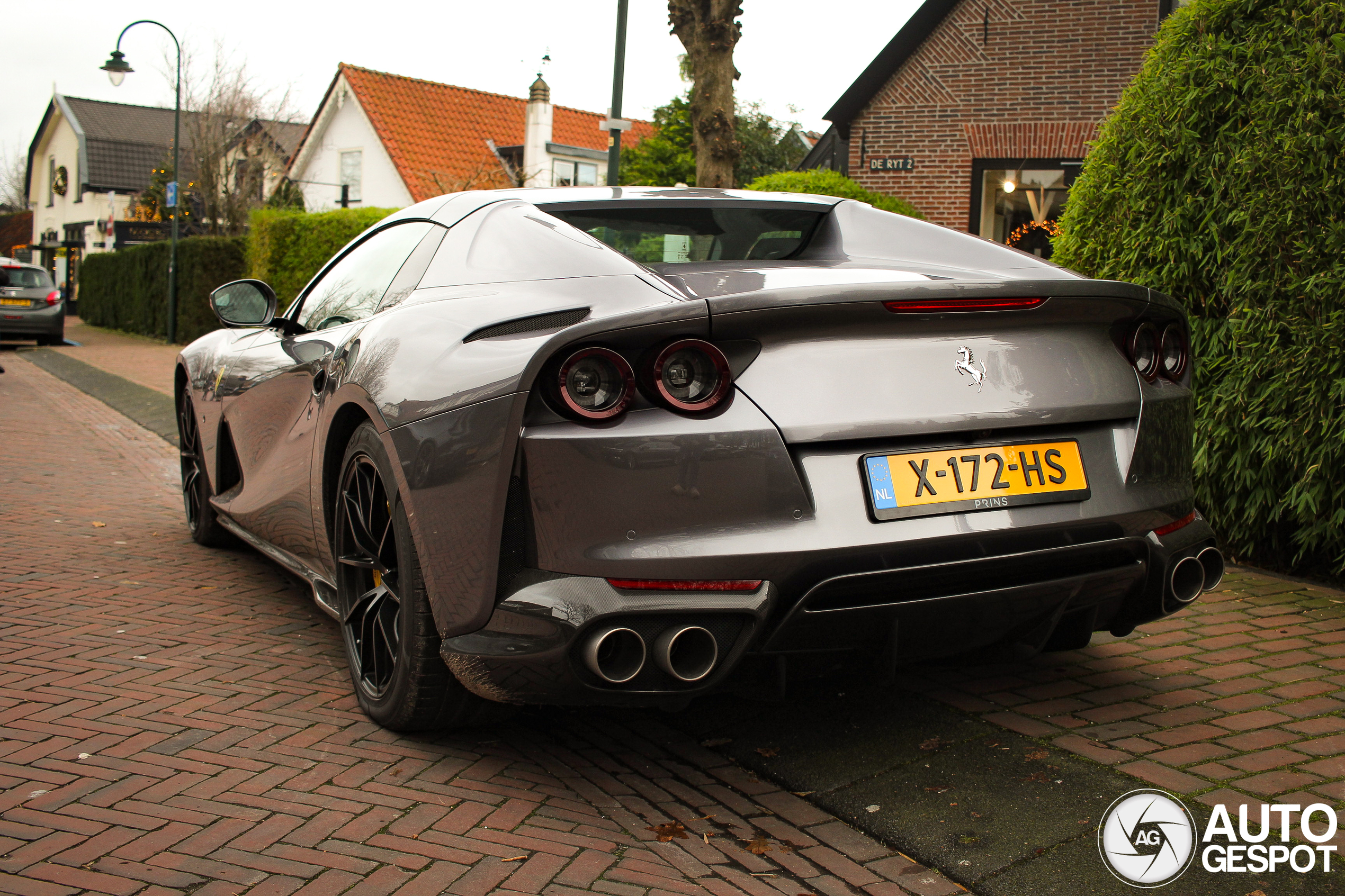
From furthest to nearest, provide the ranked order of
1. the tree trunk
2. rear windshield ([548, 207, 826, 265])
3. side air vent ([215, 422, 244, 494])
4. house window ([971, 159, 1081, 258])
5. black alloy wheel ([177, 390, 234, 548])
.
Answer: house window ([971, 159, 1081, 258])
the tree trunk
black alloy wheel ([177, 390, 234, 548])
side air vent ([215, 422, 244, 494])
rear windshield ([548, 207, 826, 265])

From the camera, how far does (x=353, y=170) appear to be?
37.9m

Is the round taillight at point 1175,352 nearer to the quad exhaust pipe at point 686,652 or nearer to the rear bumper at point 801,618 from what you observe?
the rear bumper at point 801,618

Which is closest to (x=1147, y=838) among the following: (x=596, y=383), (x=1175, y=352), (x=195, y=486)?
(x=1175, y=352)

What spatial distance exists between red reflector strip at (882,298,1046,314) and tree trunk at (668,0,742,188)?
33.3 ft

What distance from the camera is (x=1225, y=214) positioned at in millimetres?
4801

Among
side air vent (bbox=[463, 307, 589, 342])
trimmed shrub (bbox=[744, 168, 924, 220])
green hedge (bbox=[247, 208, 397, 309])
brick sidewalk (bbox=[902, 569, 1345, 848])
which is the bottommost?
brick sidewalk (bbox=[902, 569, 1345, 848])

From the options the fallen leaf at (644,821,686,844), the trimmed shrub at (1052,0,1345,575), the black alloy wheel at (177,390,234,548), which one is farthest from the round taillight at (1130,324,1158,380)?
the black alloy wheel at (177,390,234,548)

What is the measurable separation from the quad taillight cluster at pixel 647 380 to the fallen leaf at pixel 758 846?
933mm

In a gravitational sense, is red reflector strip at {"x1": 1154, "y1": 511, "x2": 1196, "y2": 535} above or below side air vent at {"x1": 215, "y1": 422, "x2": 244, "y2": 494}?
above

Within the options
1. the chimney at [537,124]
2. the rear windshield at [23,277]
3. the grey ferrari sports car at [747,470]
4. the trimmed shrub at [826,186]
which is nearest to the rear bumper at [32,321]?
the rear windshield at [23,277]

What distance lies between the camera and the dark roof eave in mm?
17047

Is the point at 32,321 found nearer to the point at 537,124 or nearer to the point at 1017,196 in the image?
the point at 537,124

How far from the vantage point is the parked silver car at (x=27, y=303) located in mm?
23203

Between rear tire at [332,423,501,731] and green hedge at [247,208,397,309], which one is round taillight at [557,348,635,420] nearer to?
rear tire at [332,423,501,731]
